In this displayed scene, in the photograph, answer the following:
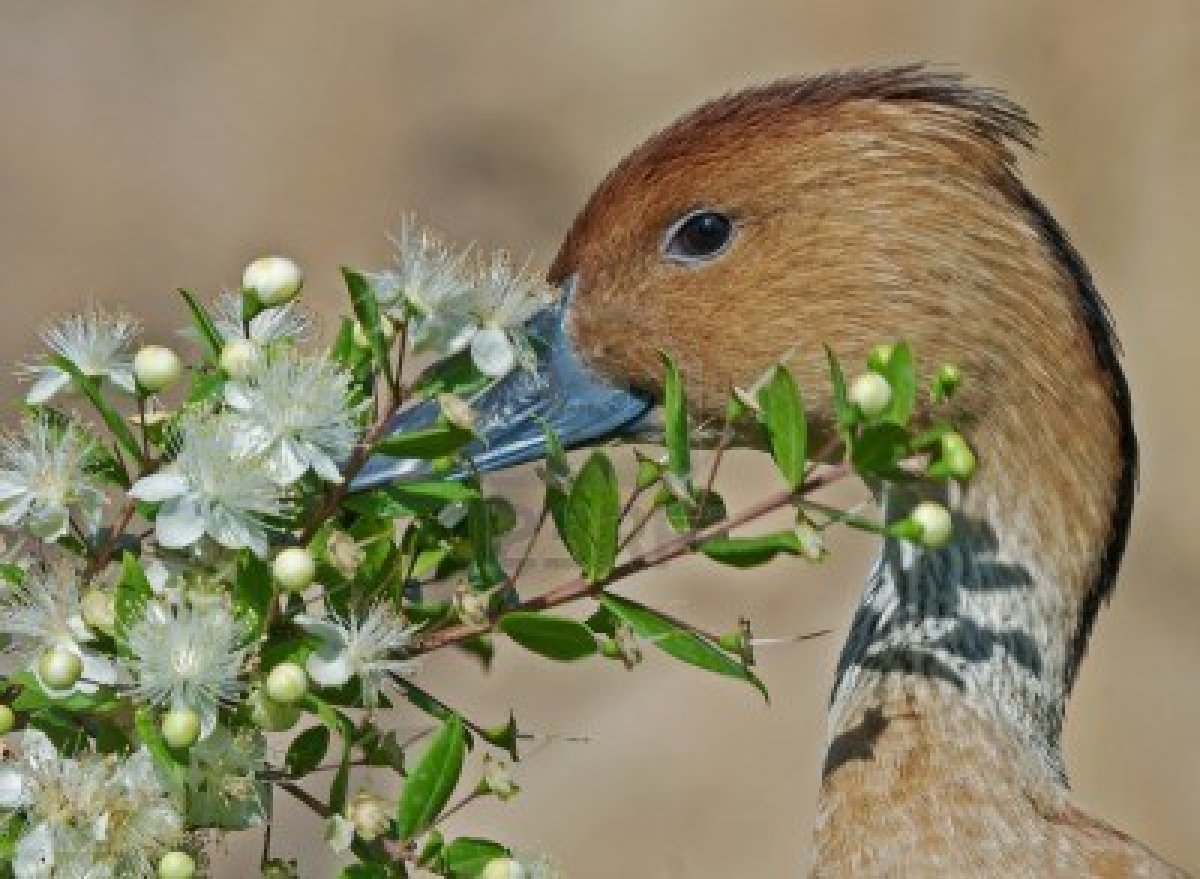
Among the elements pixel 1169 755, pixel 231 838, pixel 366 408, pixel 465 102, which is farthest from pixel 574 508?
pixel 465 102

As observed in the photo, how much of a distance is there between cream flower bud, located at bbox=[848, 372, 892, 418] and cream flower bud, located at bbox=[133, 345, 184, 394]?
618mm

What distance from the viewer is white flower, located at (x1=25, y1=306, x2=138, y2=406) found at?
2.33 meters

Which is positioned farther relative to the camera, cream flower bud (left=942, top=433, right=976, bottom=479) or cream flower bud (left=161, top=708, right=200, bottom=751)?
cream flower bud (left=942, top=433, right=976, bottom=479)

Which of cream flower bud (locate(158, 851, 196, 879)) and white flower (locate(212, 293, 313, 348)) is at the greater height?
white flower (locate(212, 293, 313, 348))

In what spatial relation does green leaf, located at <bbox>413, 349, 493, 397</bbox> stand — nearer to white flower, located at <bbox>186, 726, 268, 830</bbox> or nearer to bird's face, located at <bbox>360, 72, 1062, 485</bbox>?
white flower, located at <bbox>186, 726, 268, 830</bbox>

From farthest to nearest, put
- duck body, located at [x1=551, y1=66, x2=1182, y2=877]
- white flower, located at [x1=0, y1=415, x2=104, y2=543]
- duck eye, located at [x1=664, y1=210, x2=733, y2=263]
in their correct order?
duck eye, located at [x1=664, y1=210, x2=733, y2=263] < duck body, located at [x1=551, y1=66, x2=1182, y2=877] < white flower, located at [x1=0, y1=415, x2=104, y2=543]

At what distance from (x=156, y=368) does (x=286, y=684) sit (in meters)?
0.33

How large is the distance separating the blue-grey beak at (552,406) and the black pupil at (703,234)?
0.16 metres

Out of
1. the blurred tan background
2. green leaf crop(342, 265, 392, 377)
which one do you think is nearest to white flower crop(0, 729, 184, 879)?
green leaf crop(342, 265, 392, 377)

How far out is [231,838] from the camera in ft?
19.5

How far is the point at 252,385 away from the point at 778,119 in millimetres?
1080

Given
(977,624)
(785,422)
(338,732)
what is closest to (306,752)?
(338,732)

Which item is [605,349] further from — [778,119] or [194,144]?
[194,144]

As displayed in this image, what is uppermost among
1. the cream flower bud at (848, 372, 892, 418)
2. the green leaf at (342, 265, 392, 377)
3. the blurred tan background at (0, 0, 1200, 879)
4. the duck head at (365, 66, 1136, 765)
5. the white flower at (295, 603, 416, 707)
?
the blurred tan background at (0, 0, 1200, 879)
